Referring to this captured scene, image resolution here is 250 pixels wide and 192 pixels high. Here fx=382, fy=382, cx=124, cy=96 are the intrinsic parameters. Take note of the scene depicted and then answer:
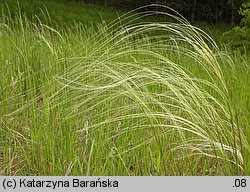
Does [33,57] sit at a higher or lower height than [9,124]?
higher

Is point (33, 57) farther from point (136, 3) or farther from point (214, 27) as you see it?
point (136, 3)

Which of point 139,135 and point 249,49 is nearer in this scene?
point 139,135

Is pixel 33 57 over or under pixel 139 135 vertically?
over

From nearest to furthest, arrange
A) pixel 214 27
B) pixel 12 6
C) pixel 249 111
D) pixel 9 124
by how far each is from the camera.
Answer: pixel 9 124
pixel 249 111
pixel 12 6
pixel 214 27

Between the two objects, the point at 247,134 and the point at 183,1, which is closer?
the point at 247,134

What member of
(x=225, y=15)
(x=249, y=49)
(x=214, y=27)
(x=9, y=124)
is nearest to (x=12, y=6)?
(x=249, y=49)

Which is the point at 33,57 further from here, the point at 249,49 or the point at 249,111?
the point at 249,49

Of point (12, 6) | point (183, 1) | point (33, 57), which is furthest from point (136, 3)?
point (33, 57)

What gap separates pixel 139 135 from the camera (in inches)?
72.1

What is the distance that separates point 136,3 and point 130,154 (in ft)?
78.4

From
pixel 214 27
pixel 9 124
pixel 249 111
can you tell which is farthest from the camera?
pixel 214 27
